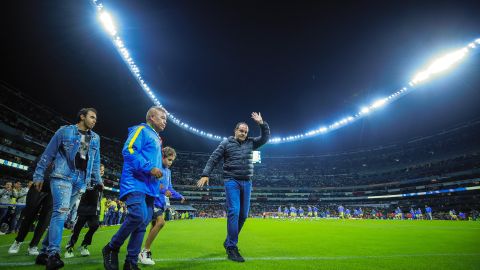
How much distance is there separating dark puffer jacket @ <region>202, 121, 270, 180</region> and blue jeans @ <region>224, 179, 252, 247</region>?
0.14 m

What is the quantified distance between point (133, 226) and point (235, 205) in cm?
190

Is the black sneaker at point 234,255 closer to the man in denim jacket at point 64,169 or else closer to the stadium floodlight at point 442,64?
the man in denim jacket at point 64,169

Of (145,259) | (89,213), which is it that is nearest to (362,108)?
(89,213)

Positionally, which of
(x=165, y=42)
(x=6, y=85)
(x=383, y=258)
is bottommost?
(x=383, y=258)

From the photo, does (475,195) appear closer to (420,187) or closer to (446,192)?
(446,192)

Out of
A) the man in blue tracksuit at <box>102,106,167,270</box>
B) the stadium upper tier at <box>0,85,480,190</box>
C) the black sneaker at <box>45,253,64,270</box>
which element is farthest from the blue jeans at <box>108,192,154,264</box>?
the stadium upper tier at <box>0,85,480,190</box>

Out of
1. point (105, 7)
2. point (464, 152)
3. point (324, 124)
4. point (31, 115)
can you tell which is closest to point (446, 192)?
point (464, 152)

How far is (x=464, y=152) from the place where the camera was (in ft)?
164

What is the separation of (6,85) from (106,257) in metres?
38.5

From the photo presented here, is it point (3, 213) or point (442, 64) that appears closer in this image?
point (3, 213)

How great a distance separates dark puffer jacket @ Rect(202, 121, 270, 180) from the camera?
472 cm

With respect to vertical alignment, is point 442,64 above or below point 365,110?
above

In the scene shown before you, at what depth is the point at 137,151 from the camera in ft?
10.5

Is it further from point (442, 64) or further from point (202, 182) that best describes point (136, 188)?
Result: point (442, 64)
